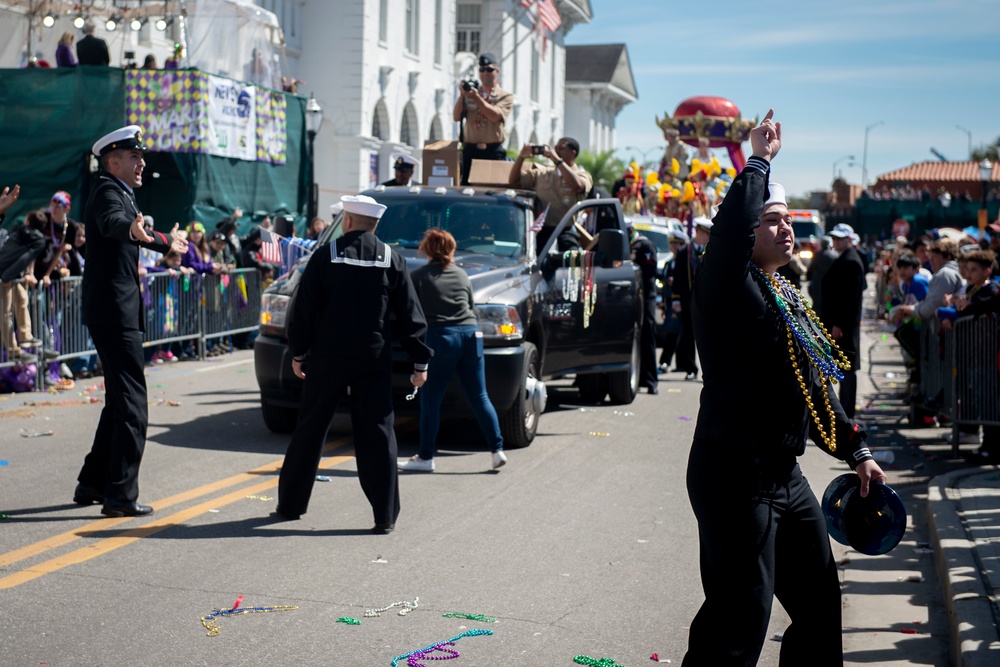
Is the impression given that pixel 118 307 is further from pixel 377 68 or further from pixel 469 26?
pixel 469 26

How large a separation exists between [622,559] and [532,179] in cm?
668

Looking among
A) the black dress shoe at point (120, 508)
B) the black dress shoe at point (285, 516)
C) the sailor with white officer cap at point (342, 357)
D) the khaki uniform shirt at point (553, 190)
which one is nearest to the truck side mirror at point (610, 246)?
the khaki uniform shirt at point (553, 190)

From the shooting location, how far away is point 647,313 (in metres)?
16.2

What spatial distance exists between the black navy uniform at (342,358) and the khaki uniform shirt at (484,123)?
654 centimetres

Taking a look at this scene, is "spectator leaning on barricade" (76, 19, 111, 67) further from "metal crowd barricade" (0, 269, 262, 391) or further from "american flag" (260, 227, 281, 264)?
"american flag" (260, 227, 281, 264)

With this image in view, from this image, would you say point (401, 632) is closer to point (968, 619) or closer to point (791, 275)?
point (968, 619)

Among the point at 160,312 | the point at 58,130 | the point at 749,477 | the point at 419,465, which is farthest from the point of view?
the point at 58,130

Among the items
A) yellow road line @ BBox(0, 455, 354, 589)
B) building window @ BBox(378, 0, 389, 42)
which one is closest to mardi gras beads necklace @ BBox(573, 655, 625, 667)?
yellow road line @ BBox(0, 455, 354, 589)

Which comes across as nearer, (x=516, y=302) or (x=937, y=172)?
(x=516, y=302)

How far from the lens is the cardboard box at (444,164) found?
567 inches

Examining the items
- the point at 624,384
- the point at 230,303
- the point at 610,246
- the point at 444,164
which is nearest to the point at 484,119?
the point at 444,164

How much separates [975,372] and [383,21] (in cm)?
3450

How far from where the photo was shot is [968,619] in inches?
233

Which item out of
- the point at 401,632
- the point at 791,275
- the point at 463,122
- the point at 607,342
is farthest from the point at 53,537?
the point at 791,275
